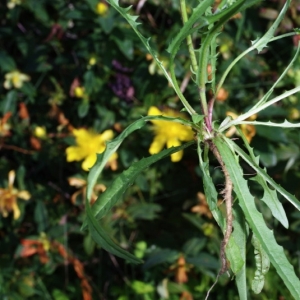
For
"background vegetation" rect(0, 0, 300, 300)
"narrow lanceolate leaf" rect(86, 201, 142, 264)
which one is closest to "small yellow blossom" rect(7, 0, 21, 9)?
"background vegetation" rect(0, 0, 300, 300)

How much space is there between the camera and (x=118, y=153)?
1646 millimetres

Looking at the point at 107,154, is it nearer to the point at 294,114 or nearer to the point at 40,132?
the point at 294,114

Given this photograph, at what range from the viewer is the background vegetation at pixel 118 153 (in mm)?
1573

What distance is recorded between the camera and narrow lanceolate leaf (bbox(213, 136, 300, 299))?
641mm

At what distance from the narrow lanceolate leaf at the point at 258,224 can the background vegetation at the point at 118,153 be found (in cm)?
77

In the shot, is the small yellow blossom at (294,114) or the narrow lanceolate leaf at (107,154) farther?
the small yellow blossom at (294,114)

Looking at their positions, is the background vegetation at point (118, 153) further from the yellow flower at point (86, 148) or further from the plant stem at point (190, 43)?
the plant stem at point (190, 43)

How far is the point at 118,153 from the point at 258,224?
3.31ft

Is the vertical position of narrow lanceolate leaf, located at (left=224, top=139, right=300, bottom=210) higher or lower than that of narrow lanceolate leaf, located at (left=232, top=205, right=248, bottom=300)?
higher

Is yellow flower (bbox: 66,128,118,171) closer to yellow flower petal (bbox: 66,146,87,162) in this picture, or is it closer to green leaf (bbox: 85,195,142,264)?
yellow flower petal (bbox: 66,146,87,162)

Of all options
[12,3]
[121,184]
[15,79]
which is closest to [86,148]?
[15,79]

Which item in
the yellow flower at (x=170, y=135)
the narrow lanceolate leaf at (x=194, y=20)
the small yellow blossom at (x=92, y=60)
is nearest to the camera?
the narrow lanceolate leaf at (x=194, y=20)

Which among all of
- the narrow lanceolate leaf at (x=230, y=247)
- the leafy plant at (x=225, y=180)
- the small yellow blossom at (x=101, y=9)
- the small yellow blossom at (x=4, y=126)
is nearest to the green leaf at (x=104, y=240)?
the leafy plant at (x=225, y=180)

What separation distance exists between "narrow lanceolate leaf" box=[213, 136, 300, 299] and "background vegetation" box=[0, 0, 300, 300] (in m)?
0.77
